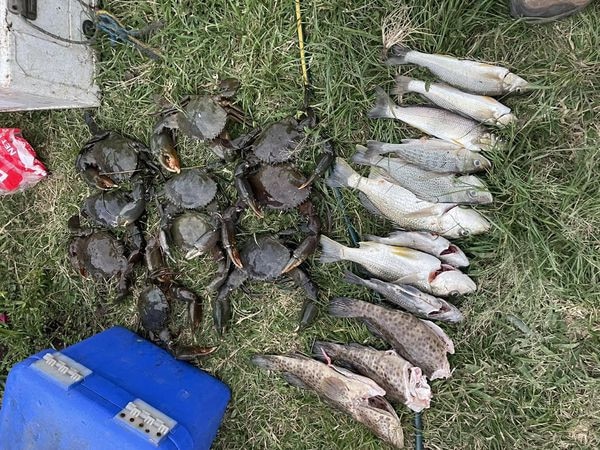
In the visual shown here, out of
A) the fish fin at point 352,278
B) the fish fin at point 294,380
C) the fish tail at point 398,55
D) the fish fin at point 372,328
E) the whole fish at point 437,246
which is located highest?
the fish tail at point 398,55

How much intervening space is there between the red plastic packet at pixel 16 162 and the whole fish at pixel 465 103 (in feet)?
9.87

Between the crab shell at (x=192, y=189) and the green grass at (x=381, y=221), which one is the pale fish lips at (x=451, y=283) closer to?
the green grass at (x=381, y=221)

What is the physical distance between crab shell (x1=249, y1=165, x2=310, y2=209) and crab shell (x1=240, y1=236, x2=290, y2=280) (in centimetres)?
28

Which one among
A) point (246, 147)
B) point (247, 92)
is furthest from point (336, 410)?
point (247, 92)

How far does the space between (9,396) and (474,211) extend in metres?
3.25

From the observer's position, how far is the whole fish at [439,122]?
11.2 ft

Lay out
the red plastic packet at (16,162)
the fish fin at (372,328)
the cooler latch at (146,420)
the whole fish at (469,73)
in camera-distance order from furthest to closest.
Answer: the red plastic packet at (16,162), the fish fin at (372,328), the whole fish at (469,73), the cooler latch at (146,420)

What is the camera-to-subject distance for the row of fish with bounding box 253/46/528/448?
3.41 meters

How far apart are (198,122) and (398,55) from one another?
145cm

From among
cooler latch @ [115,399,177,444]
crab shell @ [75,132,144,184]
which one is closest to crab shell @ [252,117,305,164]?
crab shell @ [75,132,144,184]

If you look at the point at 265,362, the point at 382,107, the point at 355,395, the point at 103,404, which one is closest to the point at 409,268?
the point at 355,395

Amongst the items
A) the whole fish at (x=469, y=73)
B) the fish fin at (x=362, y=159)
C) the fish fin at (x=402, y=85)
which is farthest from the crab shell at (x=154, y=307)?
the whole fish at (x=469, y=73)

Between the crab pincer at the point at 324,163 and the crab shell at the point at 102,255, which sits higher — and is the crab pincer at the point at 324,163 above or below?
above

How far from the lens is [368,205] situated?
3697mm
